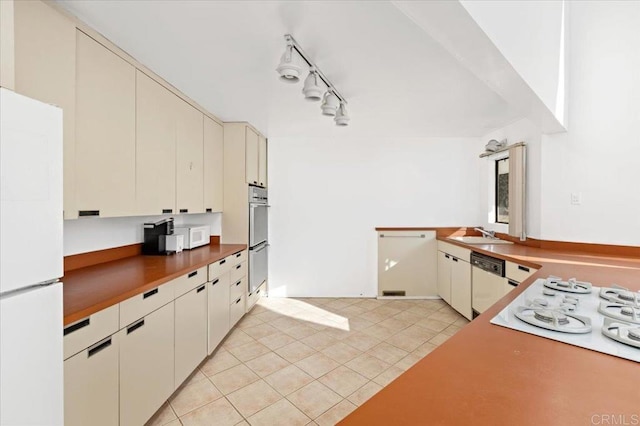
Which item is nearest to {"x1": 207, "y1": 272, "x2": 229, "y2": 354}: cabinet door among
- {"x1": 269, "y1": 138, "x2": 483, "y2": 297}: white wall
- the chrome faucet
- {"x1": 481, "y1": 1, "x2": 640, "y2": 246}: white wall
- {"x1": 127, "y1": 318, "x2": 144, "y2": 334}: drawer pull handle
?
{"x1": 127, "y1": 318, "x2": 144, "y2": 334}: drawer pull handle

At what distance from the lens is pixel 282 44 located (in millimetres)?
1766

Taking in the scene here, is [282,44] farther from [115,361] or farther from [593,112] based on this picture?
[593,112]

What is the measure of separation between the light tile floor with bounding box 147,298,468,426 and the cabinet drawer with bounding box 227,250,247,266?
0.75m

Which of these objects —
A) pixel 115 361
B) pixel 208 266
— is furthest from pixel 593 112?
pixel 115 361

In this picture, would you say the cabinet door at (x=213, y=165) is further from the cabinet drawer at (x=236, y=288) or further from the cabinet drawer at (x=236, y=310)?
the cabinet drawer at (x=236, y=310)

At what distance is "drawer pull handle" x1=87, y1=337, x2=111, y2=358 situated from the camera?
1.28m

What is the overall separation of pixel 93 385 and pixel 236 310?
5.88 feet

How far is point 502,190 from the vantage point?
3803 mm

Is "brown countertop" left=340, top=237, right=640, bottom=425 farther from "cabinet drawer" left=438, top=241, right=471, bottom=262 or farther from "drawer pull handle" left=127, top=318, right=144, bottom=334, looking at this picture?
"cabinet drawer" left=438, top=241, right=471, bottom=262

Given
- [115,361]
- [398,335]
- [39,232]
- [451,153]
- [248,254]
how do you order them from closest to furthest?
[39,232], [115,361], [398,335], [248,254], [451,153]

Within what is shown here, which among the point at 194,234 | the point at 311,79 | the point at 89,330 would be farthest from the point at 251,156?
the point at 89,330

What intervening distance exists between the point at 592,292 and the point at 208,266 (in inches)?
98.9

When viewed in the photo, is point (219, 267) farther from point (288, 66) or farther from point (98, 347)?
point (288, 66)

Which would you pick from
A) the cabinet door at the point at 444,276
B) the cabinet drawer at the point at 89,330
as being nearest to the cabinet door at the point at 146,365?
the cabinet drawer at the point at 89,330
